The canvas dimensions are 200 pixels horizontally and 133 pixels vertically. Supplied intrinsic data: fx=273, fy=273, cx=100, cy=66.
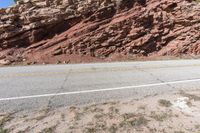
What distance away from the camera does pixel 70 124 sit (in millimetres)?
5352

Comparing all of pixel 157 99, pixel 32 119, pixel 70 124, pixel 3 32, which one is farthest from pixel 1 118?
pixel 3 32

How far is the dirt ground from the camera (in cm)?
515

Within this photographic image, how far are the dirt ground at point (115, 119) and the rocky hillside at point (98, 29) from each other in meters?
14.7

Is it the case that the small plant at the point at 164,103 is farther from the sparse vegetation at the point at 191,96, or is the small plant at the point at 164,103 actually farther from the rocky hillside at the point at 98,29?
the rocky hillside at the point at 98,29

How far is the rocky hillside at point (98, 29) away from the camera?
73.6 feet

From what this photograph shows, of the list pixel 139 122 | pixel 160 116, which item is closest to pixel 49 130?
pixel 139 122

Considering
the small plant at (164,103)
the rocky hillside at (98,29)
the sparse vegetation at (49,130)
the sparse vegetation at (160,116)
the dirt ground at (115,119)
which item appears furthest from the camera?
the rocky hillside at (98,29)

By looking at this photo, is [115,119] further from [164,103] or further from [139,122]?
[164,103]

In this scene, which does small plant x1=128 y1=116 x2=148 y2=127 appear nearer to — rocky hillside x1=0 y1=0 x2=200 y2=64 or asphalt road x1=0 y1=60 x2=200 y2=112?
asphalt road x1=0 y1=60 x2=200 y2=112

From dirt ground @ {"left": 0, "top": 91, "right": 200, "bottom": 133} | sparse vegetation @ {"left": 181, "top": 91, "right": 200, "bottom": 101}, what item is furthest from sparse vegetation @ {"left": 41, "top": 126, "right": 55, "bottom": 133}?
sparse vegetation @ {"left": 181, "top": 91, "right": 200, "bottom": 101}

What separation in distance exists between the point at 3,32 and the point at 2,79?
45.4 ft

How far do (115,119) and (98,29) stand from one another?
1848 cm

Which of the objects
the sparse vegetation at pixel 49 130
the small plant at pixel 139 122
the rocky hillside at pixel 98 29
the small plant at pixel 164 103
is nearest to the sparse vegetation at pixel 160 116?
the small plant at pixel 139 122

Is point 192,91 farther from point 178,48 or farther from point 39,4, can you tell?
point 39,4
